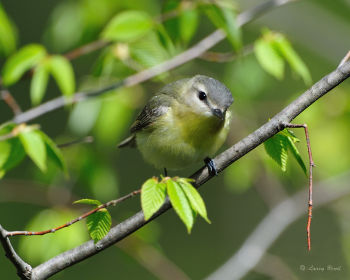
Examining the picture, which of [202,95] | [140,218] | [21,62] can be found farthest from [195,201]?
[21,62]

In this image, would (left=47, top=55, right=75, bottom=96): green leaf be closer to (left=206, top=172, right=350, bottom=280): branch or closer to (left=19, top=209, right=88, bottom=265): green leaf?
(left=19, top=209, right=88, bottom=265): green leaf

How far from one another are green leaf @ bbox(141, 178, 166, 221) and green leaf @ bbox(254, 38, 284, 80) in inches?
55.7

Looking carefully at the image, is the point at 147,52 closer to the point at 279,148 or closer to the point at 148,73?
the point at 148,73

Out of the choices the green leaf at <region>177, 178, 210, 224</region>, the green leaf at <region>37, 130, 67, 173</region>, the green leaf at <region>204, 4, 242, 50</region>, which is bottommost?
the green leaf at <region>177, 178, 210, 224</region>

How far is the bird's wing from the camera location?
3.48m

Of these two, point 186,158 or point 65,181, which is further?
point 65,181

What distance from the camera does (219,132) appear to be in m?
3.20

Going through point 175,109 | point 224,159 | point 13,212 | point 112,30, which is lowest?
point 224,159

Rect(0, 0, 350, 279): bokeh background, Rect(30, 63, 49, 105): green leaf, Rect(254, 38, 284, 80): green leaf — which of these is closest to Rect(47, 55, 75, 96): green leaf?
Rect(30, 63, 49, 105): green leaf

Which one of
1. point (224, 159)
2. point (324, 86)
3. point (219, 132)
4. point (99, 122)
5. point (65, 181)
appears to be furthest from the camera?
point (65, 181)

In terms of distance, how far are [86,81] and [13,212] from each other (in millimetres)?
4216

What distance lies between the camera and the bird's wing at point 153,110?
137 inches

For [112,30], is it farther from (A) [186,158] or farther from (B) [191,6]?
(A) [186,158]

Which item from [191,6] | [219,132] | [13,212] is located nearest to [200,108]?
[219,132]
